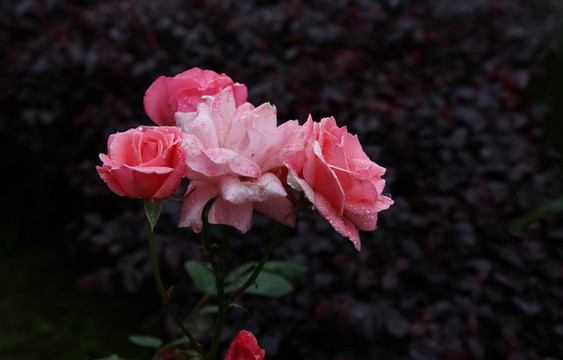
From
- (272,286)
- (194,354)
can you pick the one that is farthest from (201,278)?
(194,354)

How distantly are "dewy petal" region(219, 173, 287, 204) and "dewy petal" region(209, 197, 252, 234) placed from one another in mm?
38

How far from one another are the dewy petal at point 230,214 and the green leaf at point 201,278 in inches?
22.9

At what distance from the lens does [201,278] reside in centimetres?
126

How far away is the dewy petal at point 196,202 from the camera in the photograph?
66cm

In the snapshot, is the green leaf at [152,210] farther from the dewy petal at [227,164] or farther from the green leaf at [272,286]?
the green leaf at [272,286]

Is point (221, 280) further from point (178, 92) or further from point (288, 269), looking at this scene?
point (288, 269)

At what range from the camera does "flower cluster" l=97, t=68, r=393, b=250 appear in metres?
0.63

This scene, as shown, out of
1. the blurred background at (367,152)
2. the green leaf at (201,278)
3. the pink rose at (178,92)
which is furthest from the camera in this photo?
the blurred background at (367,152)

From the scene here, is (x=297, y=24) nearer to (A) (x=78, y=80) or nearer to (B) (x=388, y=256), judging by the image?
(A) (x=78, y=80)

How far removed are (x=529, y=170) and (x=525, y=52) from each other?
103 centimetres

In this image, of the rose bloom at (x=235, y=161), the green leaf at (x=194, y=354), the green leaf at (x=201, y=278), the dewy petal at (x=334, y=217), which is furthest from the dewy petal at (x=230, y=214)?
the green leaf at (x=201, y=278)

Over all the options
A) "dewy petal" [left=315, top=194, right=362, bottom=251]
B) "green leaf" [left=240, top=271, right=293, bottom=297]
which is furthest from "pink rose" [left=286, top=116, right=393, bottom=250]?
"green leaf" [left=240, top=271, right=293, bottom=297]

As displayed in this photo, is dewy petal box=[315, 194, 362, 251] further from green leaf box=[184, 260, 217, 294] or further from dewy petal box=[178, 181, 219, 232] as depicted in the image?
green leaf box=[184, 260, 217, 294]

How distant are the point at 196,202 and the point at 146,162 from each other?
0.08 metres
